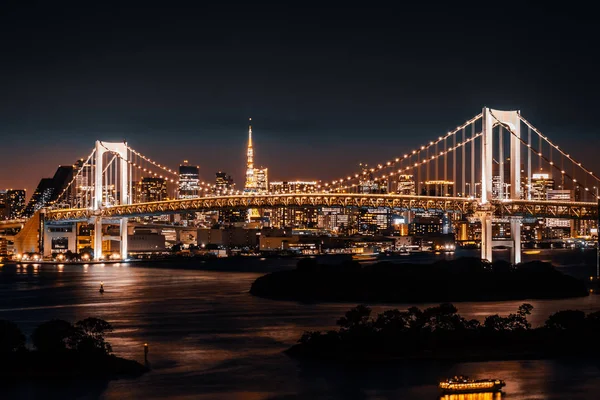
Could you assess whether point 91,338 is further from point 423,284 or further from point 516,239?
point 516,239

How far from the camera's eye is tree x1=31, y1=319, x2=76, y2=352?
858 inches

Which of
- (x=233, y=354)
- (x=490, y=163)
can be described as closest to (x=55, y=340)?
(x=233, y=354)

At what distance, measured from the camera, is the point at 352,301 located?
124ft

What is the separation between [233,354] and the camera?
24.0 metres

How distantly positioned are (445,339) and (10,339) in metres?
9.74

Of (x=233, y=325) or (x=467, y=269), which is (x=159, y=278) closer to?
→ (x=467, y=269)

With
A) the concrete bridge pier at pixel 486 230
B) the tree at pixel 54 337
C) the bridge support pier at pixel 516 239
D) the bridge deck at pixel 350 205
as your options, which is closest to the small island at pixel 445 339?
the tree at pixel 54 337

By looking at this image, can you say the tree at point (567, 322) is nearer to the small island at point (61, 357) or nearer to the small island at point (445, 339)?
the small island at point (445, 339)

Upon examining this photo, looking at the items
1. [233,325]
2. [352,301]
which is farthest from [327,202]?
[233,325]

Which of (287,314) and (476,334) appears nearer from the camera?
(476,334)

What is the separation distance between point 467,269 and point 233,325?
14188 millimetres

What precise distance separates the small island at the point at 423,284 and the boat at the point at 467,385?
17.3 m

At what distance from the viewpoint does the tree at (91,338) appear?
21.8 meters

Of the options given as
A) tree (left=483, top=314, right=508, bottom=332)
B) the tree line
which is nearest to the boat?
tree (left=483, top=314, right=508, bottom=332)
